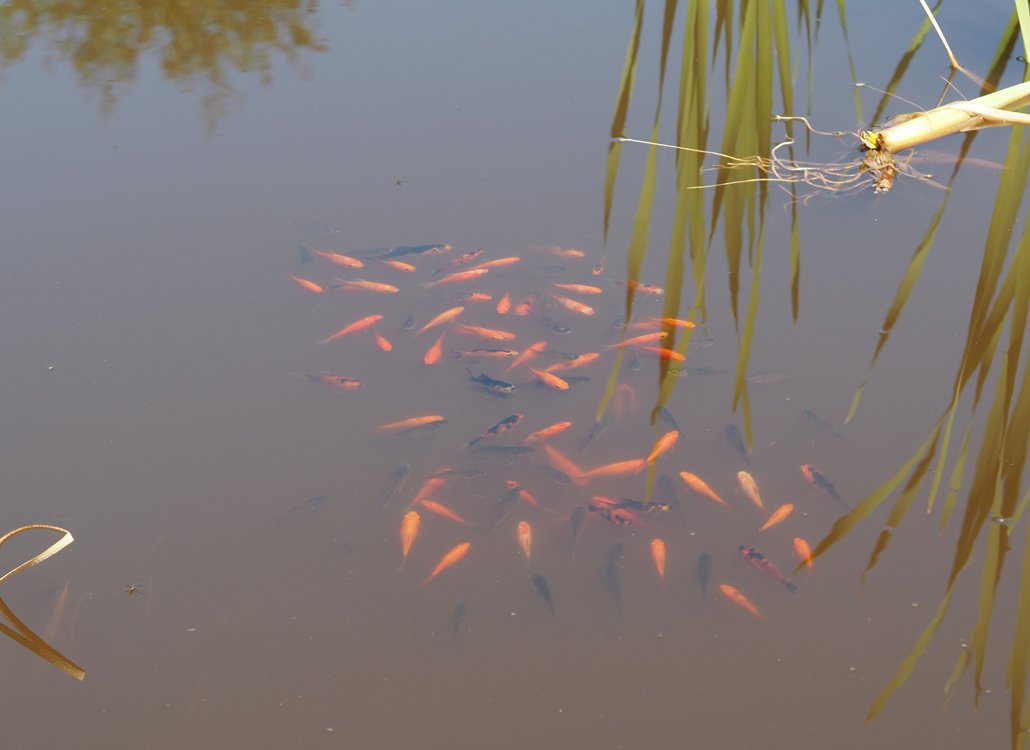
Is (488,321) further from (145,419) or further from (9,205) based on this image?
(9,205)

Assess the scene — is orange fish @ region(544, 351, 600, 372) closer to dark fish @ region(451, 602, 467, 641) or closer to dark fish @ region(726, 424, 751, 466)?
dark fish @ region(726, 424, 751, 466)

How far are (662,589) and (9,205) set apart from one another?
3.56 m

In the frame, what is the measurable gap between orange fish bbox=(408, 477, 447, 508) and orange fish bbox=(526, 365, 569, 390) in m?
0.58

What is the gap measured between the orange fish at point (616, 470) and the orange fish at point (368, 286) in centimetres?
129

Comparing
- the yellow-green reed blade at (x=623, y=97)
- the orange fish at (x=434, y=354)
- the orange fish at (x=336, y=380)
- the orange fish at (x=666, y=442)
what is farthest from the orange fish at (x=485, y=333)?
the yellow-green reed blade at (x=623, y=97)

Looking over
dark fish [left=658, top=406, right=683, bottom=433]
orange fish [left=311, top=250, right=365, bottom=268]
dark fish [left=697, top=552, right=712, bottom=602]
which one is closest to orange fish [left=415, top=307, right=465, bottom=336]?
orange fish [left=311, top=250, right=365, bottom=268]

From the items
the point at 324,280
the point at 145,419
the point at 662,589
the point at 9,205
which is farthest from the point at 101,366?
the point at 662,589

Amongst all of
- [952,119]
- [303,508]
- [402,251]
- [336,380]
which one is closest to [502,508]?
[303,508]

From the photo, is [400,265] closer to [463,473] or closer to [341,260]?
[341,260]

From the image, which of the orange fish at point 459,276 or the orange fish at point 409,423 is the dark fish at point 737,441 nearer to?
the orange fish at point 409,423

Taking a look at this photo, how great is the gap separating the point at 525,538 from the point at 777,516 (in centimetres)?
82

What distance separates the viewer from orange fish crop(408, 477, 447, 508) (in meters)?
3.23

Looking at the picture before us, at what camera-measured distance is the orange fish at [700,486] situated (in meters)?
3.18

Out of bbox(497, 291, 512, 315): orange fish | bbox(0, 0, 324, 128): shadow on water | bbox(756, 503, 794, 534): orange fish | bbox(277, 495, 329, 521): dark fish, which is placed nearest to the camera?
bbox(756, 503, 794, 534): orange fish
